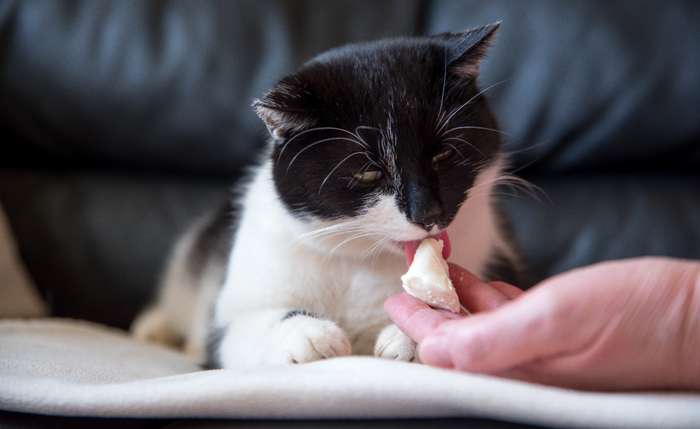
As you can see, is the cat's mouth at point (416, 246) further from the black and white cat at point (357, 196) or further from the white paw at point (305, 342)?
the white paw at point (305, 342)

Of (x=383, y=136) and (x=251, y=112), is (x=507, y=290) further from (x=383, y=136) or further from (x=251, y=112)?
(x=251, y=112)

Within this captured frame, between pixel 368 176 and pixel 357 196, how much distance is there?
35 mm

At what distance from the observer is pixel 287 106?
101cm

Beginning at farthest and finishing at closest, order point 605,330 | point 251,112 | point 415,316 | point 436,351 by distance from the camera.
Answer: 1. point 251,112
2. point 415,316
3. point 436,351
4. point 605,330

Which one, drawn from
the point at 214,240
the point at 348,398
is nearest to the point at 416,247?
the point at 348,398

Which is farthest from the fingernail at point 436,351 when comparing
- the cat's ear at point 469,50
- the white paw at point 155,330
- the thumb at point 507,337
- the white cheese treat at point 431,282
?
the white paw at point 155,330

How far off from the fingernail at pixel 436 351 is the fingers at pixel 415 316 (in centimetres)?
5

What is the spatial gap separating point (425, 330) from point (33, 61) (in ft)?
4.30

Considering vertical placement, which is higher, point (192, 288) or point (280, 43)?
point (280, 43)

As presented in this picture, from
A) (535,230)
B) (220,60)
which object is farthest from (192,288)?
(535,230)

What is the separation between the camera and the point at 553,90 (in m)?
1.68

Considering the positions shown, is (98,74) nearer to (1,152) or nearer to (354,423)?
(1,152)

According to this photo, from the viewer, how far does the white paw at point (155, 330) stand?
1.70 m

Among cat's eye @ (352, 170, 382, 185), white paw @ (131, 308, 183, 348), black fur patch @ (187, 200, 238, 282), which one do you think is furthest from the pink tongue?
white paw @ (131, 308, 183, 348)
